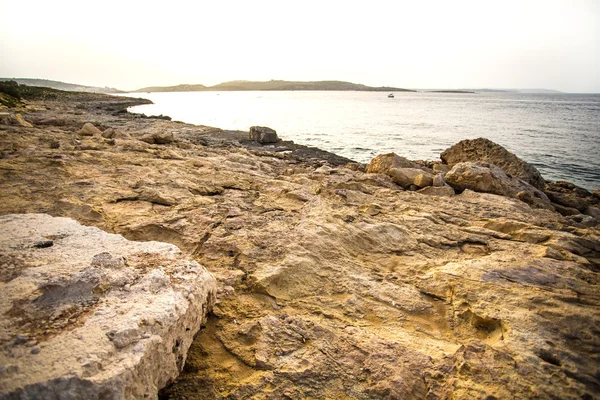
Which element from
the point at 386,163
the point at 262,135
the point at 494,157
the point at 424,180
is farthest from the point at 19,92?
the point at 494,157

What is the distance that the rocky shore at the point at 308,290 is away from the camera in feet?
6.45

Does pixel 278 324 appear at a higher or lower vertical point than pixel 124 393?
lower

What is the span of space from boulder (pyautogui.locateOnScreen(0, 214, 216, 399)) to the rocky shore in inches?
0.5

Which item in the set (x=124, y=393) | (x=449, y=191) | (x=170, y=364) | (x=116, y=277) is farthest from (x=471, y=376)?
(x=449, y=191)

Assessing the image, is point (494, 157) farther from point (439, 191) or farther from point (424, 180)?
point (439, 191)

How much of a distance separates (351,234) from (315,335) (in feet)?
6.05

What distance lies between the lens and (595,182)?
1273 centimetres

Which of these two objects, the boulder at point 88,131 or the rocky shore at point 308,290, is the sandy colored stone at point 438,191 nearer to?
the rocky shore at point 308,290

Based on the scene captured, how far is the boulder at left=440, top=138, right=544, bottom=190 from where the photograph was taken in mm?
9172

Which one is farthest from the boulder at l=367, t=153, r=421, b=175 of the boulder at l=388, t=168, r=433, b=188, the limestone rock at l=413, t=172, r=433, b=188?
the limestone rock at l=413, t=172, r=433, b=188

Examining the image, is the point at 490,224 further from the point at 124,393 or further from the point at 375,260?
the point at 124,393

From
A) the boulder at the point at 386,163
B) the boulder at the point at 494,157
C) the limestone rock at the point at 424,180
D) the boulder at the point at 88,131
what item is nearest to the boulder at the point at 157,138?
the boulder at the point at 88,131

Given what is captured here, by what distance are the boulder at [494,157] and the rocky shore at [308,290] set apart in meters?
4.44

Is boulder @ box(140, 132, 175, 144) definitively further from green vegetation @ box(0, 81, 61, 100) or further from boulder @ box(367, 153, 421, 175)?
green vegetation @ box(0, 81, 61, 100)
